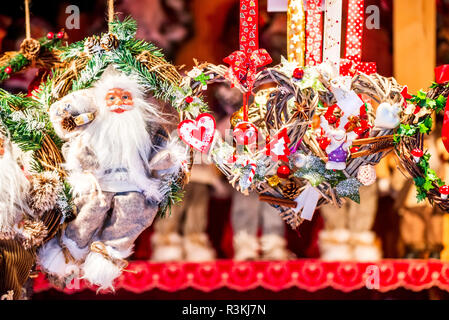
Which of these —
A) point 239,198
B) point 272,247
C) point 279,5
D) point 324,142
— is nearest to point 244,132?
point 324,142

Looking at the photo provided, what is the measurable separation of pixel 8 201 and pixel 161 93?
0.46 m

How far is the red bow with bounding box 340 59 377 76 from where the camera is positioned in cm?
166

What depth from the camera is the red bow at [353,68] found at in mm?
1661

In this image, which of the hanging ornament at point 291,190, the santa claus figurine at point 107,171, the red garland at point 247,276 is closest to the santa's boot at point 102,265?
the santa claus figurine at point 107,171

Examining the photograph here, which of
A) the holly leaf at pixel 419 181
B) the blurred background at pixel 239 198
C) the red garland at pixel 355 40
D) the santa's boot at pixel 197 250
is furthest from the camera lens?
the santa's boot at pixel 197 250

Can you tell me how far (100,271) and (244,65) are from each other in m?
0.64

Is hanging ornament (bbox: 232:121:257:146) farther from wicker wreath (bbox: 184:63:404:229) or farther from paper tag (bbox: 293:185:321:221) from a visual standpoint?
paper tag (bbox: 293:185:321:221)

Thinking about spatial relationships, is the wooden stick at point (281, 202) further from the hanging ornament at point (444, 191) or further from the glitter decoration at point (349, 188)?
the hanging ornament at point (444, 191)

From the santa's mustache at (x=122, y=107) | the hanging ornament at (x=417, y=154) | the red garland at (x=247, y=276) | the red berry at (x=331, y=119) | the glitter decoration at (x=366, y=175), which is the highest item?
the santa's mustache at (x=122, y=107)

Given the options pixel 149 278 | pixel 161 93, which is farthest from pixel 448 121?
pixel 149 278

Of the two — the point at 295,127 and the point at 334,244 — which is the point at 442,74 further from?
the point at 334,244

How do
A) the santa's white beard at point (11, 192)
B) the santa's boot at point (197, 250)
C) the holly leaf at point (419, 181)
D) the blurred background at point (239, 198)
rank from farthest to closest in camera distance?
the santa's boot at point (197, 250) < the blurred background at point (239, 198) < the holly leaf at point (419, 181) < the santa's white beard at point (11, 192)

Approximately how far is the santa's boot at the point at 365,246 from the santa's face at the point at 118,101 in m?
1.84

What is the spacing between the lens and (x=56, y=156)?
1.58m
